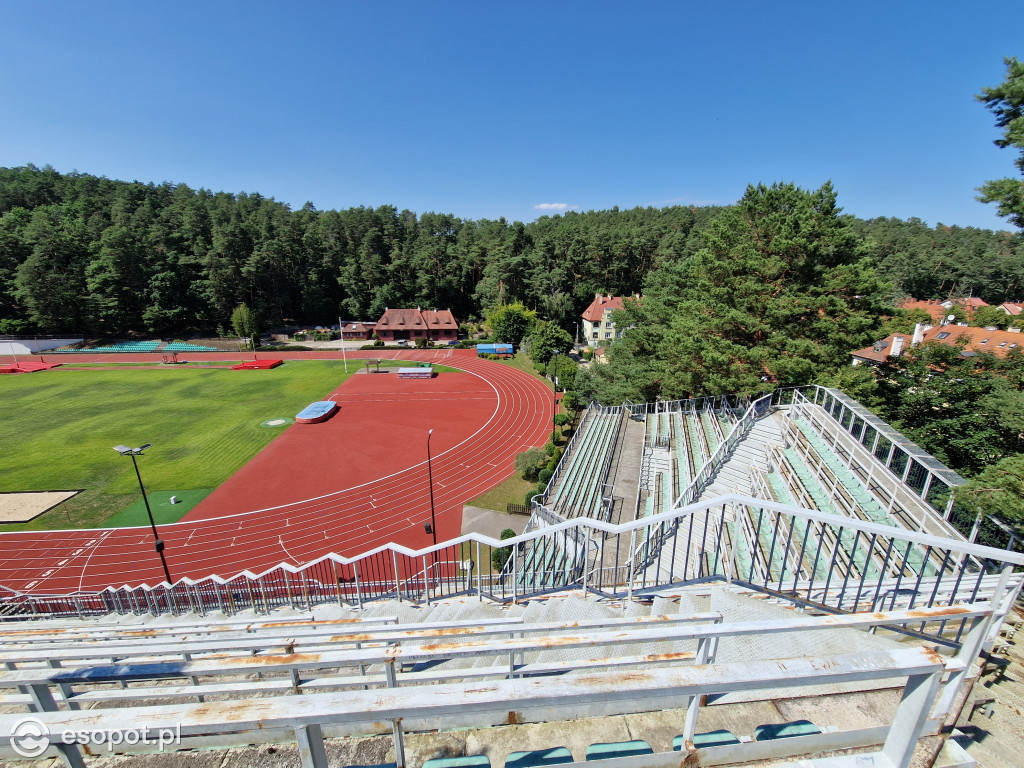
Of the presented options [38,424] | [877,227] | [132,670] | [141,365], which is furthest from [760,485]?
[877,227]

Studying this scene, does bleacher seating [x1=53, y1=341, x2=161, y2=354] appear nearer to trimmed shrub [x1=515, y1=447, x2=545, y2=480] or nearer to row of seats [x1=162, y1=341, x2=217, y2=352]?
row of seats [x1=162, y1=341, x2=217, y2=352]

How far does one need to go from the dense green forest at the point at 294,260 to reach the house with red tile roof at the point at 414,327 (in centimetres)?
713

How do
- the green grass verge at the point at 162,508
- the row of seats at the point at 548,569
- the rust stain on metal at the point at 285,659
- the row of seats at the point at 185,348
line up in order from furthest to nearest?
1. the row of seats at the point at 185,348
2. the green grass verge at the point at 162,508
3. the row of seats at the point at 548,569
4. the rust stain on metal at the point at 285,659

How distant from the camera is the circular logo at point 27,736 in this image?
1477 mm

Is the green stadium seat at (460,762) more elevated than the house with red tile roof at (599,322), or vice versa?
the green stadium seat at (460,762)

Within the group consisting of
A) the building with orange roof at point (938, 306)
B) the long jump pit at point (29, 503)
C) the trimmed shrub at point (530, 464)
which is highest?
the building with orange roof at point (938, 306)

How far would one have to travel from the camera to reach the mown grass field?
23.1m

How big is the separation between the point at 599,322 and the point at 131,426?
50.3m

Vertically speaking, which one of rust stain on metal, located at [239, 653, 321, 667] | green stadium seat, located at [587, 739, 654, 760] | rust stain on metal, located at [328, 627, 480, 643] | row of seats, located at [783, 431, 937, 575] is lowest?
row of seats, located at [783, 431, 937, 575]

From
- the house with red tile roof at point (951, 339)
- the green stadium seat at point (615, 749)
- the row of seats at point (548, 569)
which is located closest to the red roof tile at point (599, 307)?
the house with red tile roof at point (951, 339)

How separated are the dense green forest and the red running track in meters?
39.5

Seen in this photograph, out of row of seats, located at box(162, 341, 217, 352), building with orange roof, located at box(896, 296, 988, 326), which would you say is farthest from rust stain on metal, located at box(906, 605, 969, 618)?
row of seats, located at box(162, 341, 217, 352)

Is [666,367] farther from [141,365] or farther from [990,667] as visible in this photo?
[141,365]

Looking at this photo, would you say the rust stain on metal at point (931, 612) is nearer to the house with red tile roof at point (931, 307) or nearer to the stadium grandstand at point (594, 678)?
the stadium grandstand at point (594, 678)
